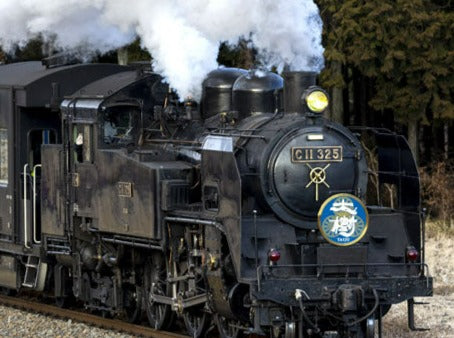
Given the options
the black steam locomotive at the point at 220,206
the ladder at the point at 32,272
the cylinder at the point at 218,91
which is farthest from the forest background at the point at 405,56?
the cylinder at the point at 218,91

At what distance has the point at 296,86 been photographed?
13266 mm

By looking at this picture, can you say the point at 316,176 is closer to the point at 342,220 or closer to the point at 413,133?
the point at 342,220

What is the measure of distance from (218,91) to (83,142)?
7.06 feet

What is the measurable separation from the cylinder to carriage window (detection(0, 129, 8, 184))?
13.1 ft

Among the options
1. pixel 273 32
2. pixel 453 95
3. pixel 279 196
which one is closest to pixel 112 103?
pixel 273 32

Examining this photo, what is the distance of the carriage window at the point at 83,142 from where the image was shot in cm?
1524

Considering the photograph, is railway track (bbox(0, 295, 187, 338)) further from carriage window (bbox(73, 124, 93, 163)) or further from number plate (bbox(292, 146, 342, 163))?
number plate (bbox(292, 146, 342, 163))

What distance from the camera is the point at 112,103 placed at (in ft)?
49.4

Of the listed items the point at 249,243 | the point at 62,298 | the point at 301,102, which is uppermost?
the point at 301,102

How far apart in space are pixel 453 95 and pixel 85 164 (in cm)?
1427

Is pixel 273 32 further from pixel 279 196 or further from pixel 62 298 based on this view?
pixel 62 298

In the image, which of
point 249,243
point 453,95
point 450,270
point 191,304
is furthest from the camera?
point 453,95

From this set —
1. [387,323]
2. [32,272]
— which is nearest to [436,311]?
[387,323]

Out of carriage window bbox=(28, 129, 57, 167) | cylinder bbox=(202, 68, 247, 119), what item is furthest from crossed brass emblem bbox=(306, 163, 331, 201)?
carriage window bbox=(28, 129, 57, 167)
